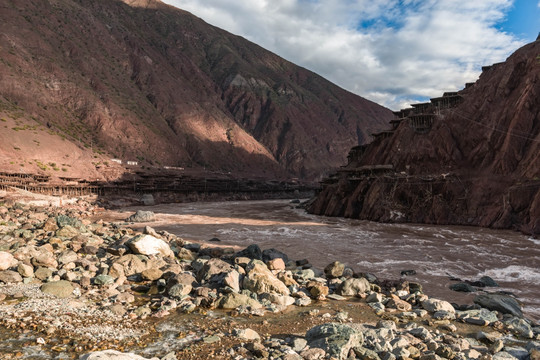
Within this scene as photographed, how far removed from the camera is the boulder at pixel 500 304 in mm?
9391

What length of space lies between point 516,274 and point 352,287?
889cm

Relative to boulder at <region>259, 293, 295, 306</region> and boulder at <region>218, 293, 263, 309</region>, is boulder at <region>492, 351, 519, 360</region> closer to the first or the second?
boulder at <region>259, 293, 295, 306</region>

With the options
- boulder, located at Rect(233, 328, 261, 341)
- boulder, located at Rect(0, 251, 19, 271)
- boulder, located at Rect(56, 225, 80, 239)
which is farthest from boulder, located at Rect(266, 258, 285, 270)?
boulder, located at Rect(56, 225, 80, 239)

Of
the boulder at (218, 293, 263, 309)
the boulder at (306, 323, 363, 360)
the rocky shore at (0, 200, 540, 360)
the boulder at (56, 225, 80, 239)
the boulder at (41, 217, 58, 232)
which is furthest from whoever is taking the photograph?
the boulder at (41, 217, 58, 232)

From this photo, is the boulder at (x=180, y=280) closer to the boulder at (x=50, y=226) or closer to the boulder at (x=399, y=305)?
the boulder at (x=399, y=305)

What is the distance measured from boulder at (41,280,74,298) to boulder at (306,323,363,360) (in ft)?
22.1

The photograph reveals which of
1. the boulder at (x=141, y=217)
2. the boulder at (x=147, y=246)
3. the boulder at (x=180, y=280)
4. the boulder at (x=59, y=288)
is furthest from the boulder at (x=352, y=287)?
the boulder at (x=141, y=217)

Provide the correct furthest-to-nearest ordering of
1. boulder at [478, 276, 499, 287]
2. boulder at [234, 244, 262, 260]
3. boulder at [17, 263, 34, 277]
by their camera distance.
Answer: boulder at [234, 244, 262, 260] < boulder at [478, 276, 499, 287] < boulder at [17, 263, 34, 277]

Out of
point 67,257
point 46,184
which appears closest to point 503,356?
point 67,257

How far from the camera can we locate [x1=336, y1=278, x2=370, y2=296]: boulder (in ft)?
34.8

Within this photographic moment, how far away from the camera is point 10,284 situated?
986 centimetres

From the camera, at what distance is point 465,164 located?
35062 mm

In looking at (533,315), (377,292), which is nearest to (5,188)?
(377,292)

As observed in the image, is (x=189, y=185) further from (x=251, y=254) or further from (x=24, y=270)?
(x=24, y=270)
